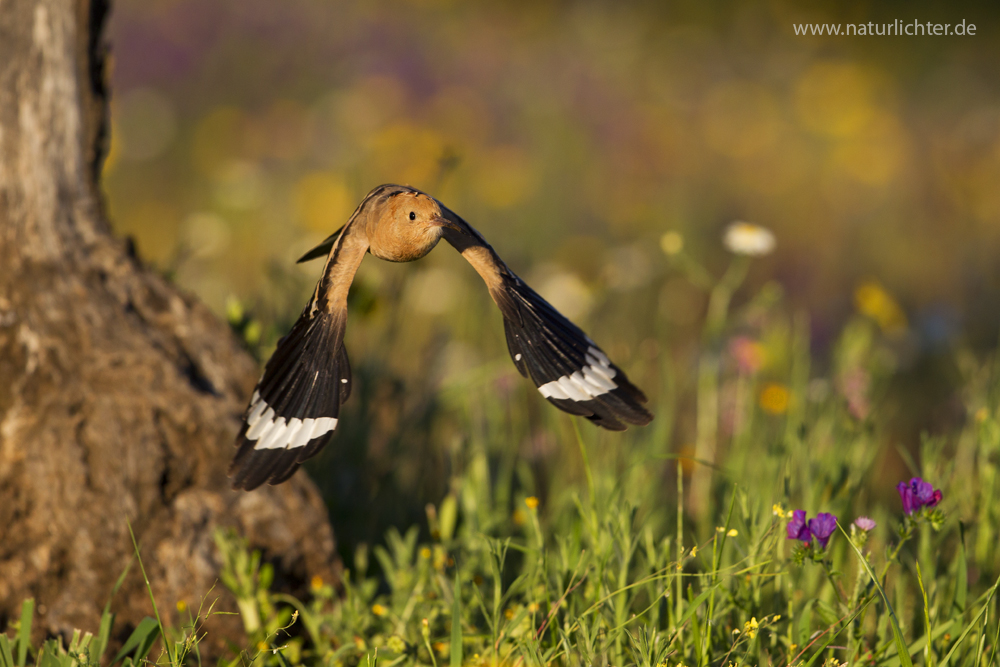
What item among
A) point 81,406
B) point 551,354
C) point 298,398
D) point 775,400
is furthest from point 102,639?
point 775,400

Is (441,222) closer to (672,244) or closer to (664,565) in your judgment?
(664,565)

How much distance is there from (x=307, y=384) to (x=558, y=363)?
0.24 m

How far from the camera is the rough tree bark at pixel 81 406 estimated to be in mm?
1167

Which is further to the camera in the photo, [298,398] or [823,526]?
[823,526]

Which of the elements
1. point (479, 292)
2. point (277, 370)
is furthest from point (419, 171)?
point (277, 370)

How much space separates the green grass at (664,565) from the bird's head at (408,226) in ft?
1.45

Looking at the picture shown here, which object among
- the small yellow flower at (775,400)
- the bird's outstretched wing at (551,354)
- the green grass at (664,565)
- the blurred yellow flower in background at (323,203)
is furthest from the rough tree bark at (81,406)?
the blurred yellow flower in background at (323,203)

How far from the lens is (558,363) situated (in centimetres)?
79

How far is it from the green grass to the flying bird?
24cm

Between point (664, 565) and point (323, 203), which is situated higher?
point (323, 203)

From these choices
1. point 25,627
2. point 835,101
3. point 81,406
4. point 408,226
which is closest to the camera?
point 408,226

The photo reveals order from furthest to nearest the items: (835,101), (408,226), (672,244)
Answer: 1. (835,101)
2. (672,244)
3. (408,226)

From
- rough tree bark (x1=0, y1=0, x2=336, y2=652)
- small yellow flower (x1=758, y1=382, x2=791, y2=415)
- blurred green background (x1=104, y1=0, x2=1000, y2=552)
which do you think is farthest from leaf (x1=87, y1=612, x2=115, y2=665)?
small yellow flower (x1=758, y1=382, x2=791, y2=415)

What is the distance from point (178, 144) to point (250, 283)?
1.77 m
